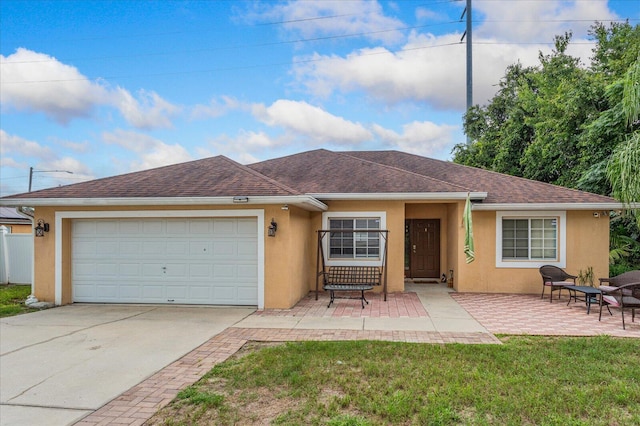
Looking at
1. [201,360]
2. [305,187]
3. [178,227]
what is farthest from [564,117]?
[201,360]

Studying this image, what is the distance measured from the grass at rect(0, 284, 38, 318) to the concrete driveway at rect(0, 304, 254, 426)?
0.66m

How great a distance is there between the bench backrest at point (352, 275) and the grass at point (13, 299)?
25.3ft

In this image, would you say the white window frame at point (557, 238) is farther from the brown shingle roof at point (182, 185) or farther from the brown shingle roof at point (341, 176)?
the brown shingle roof at point (182, 185)

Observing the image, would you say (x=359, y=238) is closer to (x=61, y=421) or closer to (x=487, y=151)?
(x=61, y=421)

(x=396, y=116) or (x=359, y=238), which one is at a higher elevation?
(x=396, y=116)

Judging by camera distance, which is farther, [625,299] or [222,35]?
[222,35]

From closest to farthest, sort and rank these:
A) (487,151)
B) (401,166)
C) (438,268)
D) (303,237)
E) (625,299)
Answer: (625,299) → (303,237) → (438,268) → (401,166) → (487,151)

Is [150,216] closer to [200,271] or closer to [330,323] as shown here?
[200,271]

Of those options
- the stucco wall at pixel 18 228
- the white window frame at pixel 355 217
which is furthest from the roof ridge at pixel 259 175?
the stucco wall at pixel 18 228

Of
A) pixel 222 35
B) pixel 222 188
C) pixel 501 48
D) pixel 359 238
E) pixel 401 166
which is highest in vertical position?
pixel 501 48

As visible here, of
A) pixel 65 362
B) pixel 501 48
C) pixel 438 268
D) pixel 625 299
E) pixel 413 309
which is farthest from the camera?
pixel 501 48

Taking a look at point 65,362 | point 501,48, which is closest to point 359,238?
point 65,362

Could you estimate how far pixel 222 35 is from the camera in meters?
17.6

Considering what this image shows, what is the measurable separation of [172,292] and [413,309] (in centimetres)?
600
